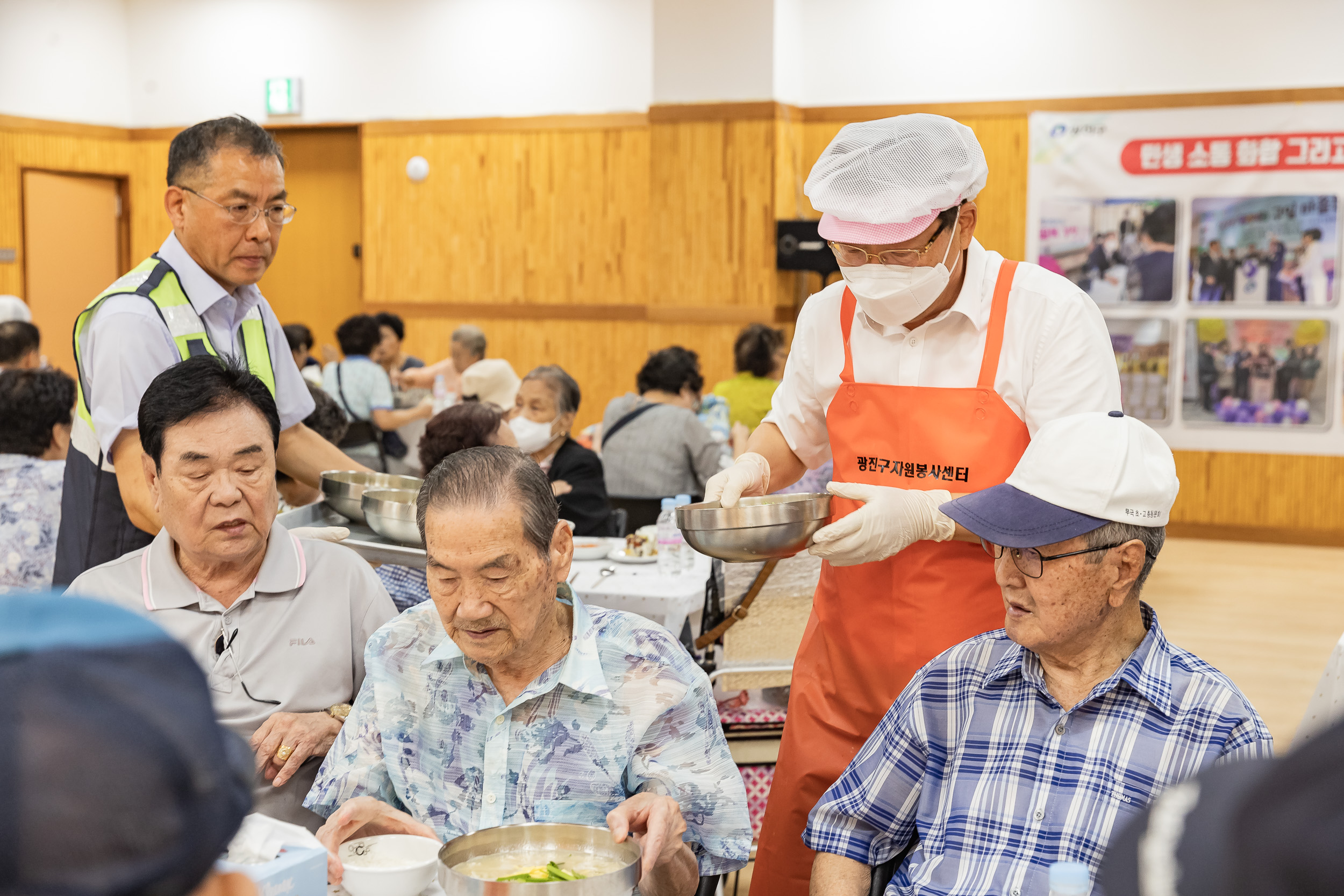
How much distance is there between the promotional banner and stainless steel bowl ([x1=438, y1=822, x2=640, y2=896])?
304 inches

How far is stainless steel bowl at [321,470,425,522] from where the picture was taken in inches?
119

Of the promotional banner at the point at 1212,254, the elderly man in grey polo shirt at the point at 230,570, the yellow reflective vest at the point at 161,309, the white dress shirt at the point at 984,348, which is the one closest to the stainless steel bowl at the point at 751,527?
the white dress shirt at the point at 984,348

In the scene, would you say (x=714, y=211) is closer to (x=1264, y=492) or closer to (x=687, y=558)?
(x=1264, y=492)

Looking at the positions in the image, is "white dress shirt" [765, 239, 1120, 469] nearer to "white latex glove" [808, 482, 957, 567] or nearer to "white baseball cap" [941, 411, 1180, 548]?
"white latex glove" [808, 482, 957, 567]

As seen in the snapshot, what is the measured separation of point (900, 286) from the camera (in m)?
2.27

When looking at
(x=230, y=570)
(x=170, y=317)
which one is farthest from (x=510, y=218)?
(x=230, y=570)

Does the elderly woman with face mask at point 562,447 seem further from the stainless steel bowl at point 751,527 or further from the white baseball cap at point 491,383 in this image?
the stainless steel bowl at point 751,527

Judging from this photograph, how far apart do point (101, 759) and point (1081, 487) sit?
1449 millimetres

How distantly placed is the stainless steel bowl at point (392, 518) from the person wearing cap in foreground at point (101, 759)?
212 centimetres

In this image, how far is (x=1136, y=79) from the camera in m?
8.55

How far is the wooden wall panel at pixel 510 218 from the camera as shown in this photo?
9820mm

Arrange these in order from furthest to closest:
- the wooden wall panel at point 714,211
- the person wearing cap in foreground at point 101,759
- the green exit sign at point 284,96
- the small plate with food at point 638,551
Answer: the green exit sign at point 284,96, the wooden wall panel at point 714,211, the small plate with food at point 638,551, the person wearing cap in foreground at point 101,759

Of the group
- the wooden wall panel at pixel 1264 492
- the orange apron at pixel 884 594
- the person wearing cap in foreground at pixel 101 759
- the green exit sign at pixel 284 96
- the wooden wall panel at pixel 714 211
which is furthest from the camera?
the green exit sign at pixel 284 96

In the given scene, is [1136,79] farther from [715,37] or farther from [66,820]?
[66,820]
